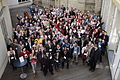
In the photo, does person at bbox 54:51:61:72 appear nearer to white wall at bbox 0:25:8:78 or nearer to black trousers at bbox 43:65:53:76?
black trousers at bbox 43:65:53:76

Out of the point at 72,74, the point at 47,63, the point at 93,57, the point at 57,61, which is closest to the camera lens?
the point at 47,63

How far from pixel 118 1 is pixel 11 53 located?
24.3ft

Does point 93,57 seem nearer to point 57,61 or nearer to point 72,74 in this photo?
point 72,74

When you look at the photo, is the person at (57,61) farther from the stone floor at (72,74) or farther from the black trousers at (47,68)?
the black trousers at (47,68)

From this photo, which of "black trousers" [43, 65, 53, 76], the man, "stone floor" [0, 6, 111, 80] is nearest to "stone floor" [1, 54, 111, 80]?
"stone floor" [0, 6, 111, 80]

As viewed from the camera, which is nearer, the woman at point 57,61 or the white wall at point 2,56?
the woman at point 57,61

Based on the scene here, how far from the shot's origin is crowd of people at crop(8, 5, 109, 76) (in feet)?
30.3

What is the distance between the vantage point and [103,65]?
10273mm

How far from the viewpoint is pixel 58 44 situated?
32.6 ft

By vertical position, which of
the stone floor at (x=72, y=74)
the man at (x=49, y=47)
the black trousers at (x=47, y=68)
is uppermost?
the man at (x=49, y=47)

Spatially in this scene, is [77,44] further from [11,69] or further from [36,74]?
[11,69]

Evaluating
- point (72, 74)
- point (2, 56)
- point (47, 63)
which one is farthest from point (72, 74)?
point (2, 56)

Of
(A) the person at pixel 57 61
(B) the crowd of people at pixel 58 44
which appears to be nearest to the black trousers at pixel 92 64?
(B) the crowd of people at pixel 58 44

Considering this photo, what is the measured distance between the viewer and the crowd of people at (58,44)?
9250 mm
